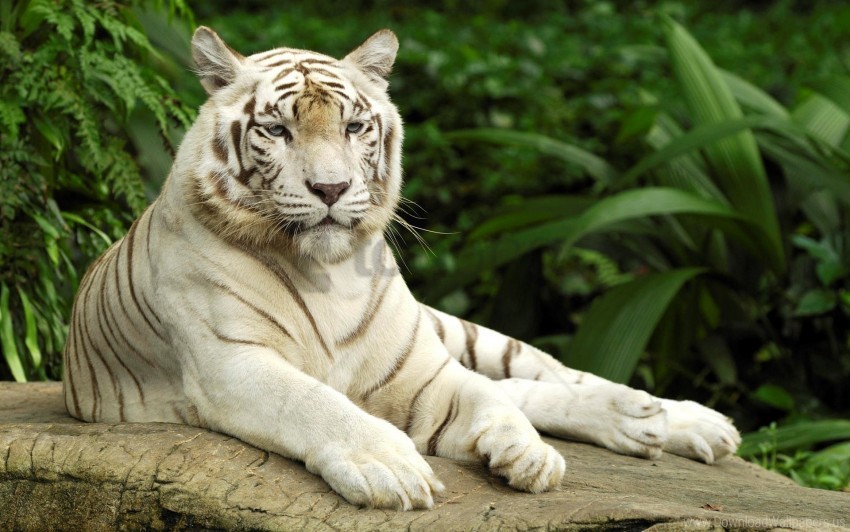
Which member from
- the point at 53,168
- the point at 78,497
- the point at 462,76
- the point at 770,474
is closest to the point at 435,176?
the point at 462,76

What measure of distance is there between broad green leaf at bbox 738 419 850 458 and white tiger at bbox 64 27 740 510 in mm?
1304

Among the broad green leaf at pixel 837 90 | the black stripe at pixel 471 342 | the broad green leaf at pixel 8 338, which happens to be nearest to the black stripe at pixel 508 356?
the black stripe at pixel 471 342

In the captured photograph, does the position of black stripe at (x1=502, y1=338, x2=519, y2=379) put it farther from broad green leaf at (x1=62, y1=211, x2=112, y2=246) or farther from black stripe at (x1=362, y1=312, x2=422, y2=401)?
broad green leaf at (x1=62, y1=211, x2=112, y2=246)

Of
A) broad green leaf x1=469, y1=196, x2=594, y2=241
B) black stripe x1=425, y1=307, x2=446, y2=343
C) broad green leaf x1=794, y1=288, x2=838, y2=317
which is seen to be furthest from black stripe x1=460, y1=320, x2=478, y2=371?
broad green leaf x1=469, y1=196, x2=594, y2=241

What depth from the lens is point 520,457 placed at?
8.18 ft

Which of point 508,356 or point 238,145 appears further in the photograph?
point 508,356

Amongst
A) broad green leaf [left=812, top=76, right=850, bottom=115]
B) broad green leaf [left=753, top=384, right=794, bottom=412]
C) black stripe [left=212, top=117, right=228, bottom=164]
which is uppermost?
broad green leaf [left=812, top=76, right=850, bottom=115]

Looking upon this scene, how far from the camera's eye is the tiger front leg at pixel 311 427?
2.32 m

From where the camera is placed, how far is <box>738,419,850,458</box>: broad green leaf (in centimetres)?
422

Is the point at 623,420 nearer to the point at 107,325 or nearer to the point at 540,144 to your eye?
the point at 107,325

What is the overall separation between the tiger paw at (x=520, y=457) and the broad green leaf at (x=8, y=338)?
2134 mm

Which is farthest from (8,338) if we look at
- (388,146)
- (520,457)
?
(520,457)

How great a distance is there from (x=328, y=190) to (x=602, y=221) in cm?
224

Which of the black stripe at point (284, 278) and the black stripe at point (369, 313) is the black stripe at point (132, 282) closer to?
the black stripe at point (284, 278)
